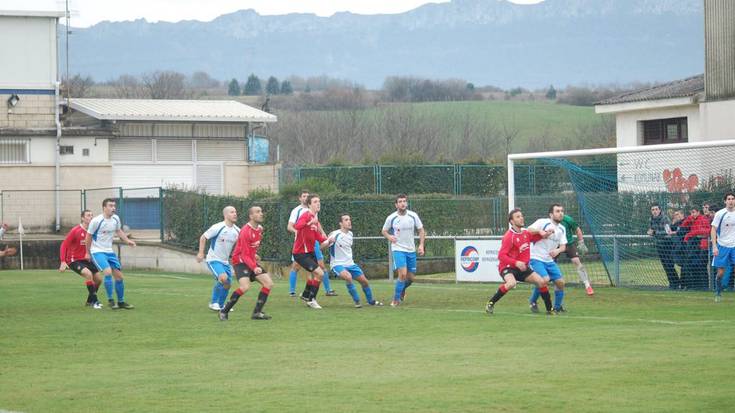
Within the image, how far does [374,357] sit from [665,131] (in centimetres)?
2869

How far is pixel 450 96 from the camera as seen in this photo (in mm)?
130375

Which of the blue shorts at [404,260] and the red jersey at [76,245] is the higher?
the red jersey at [76,245]

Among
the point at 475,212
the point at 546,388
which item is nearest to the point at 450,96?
the point at 475,212

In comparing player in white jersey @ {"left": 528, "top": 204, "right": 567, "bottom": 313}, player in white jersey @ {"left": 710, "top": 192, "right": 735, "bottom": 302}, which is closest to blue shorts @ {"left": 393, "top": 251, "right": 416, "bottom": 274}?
player in white jersey @ {"left": 528, "top": 204, "right": 567, "bottom": 313}

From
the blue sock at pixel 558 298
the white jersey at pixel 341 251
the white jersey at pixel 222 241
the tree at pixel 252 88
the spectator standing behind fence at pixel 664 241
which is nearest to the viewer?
the blue sock at pixel 558 298

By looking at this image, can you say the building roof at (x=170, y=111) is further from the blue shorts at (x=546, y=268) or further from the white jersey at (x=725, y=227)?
the white jersey at (x=725, y=227)

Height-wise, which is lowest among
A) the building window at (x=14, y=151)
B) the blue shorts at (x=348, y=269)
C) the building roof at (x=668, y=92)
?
the blue shorts at (x=348, y=269)

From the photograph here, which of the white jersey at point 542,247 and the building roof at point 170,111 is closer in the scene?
the white jersey at point 542,247

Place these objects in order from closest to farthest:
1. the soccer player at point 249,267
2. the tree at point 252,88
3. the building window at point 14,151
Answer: the soccer player at point 249,267 → the building window at point 14,151 → the tree at point 252,88

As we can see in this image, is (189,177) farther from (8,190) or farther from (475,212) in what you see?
(475,212)

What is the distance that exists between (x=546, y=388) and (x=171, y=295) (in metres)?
15.1

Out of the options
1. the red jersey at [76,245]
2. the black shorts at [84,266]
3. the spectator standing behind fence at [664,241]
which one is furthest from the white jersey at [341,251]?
the spectator standing behind fence at [664,241]

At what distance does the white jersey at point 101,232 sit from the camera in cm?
2164

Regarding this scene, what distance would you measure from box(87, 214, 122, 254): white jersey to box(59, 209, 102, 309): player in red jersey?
1.05 ft
